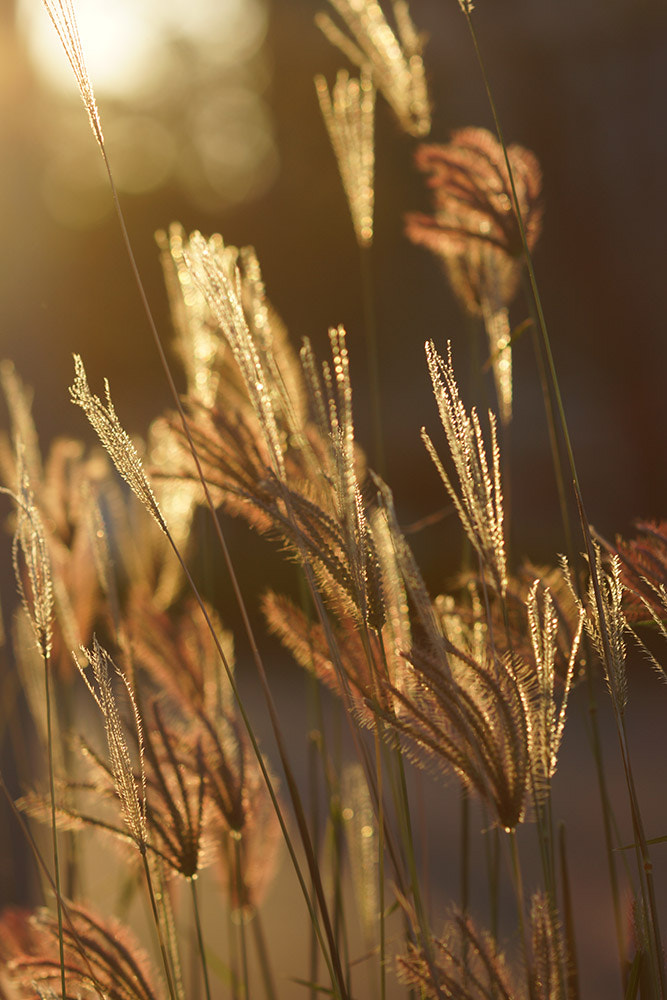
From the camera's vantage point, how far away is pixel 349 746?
2932 millimetres

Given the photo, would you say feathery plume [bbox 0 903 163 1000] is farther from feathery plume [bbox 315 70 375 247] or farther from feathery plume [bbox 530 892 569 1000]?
feathery plume [bbox 315 70 375 247]

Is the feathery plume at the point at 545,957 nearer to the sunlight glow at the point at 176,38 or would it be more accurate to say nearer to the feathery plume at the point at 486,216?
the feathery plume at the point at 486,216

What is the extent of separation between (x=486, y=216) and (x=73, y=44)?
32 centimetres

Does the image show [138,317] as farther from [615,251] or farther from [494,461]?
[494,461]

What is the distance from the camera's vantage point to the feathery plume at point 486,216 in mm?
667

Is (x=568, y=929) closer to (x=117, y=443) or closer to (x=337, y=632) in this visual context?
(x=337, y=632)

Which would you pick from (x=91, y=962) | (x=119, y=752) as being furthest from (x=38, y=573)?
(x=91, y=962)

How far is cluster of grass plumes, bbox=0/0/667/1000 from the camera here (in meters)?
0.44

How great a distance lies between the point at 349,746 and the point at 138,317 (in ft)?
8.72

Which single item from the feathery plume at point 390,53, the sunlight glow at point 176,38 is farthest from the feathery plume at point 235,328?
the sunlight glow at point 176,38

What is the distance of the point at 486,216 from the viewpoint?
669 millimetres

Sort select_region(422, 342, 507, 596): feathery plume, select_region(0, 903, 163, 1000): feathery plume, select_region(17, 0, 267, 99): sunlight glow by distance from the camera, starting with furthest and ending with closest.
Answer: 1. select_region(17, 0, 267, 99): sunlight glow
2. select_region(0, 903, 163, 1000): feathery plume
3. select_region(422, 342, 507, 596): feathery plume

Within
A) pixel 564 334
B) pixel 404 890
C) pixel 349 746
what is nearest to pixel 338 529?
pixel 404 890

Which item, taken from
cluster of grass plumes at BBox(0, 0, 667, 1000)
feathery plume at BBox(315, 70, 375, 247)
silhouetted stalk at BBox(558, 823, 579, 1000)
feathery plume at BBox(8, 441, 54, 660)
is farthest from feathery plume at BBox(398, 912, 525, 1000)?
feathery plume at BBox(315, 70, 375, 247)
